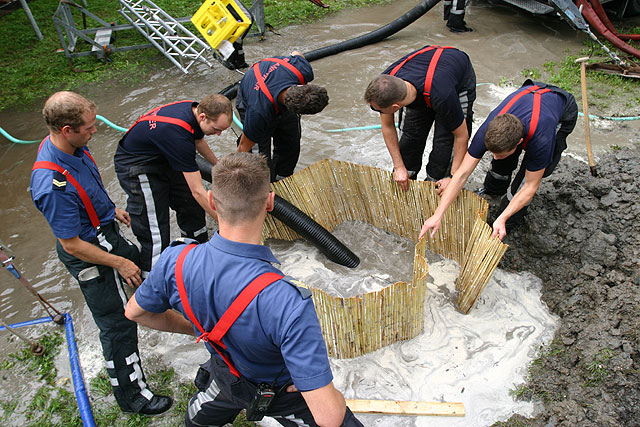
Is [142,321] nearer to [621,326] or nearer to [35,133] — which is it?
[621,326]

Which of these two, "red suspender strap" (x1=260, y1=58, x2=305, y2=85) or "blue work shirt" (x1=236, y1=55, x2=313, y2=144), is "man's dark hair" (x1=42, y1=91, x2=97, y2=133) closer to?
"blue work shirt" (x1=236, y1=55, x2=313, y2=144)

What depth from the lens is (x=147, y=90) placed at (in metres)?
7.41

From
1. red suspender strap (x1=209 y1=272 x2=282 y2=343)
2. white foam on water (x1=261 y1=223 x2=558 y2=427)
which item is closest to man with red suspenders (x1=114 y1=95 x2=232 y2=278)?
white foam on water (x1=261 y1=223 x2=558 y2=427)

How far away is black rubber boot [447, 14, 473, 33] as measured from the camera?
8.41 metres

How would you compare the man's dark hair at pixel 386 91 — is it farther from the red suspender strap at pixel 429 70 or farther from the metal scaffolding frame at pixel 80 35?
the metal scaffolding frame at pixel 80 35

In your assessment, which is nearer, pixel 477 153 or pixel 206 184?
pixel 477 153

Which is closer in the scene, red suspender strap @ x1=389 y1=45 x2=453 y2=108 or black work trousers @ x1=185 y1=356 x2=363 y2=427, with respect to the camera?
black work trousers @ x1=185 y1=356 x2=363 y2=427

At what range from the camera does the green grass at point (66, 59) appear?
767 cm

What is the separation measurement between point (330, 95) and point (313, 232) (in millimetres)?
3400

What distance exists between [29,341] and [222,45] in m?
4.96

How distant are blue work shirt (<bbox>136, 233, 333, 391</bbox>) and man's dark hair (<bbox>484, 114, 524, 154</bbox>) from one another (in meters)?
2.18

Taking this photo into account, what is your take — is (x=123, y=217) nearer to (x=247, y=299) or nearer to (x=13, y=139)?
(x=247, y=299)

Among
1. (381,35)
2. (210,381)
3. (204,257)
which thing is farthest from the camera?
(381,35)

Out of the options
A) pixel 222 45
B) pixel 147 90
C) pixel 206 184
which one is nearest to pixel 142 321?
pixel 206 184
